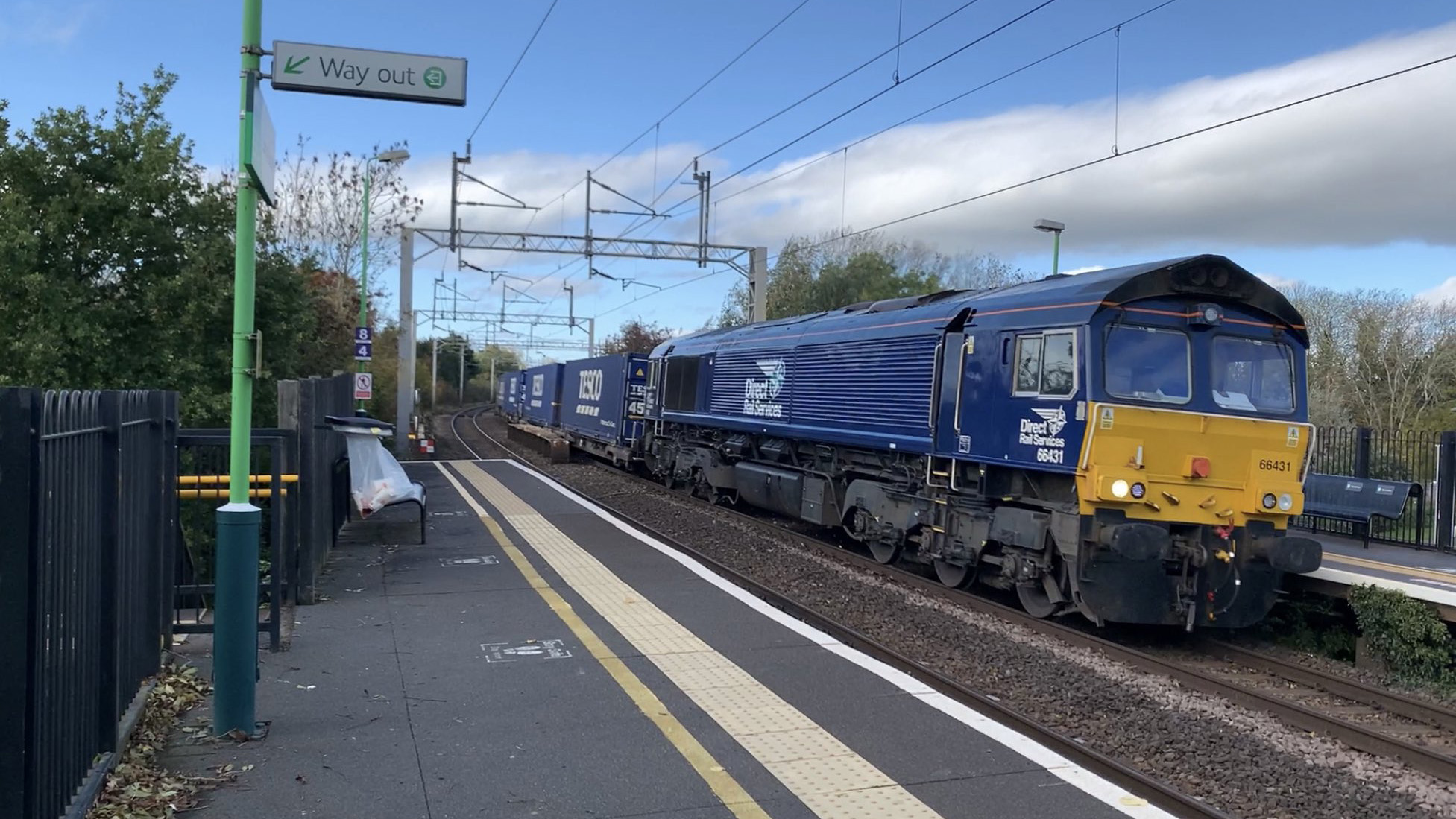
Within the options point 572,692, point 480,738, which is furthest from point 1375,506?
point 480,738

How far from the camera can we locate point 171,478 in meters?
6.80

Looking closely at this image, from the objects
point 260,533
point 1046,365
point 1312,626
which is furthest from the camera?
point 1312,626

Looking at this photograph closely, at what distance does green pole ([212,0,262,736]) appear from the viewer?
5531 mm

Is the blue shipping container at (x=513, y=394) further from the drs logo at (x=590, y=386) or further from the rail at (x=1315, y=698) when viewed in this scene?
the rail at (x=1315, y=698)

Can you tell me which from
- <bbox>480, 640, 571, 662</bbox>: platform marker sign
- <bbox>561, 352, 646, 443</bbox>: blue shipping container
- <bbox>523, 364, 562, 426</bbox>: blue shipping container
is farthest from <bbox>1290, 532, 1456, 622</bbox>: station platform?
<bbox>523, 364, 562, 426</bbox>: blue shipping container

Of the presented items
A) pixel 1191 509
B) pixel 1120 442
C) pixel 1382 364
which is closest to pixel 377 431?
pixel 1120 442

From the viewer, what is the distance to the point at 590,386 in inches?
1153

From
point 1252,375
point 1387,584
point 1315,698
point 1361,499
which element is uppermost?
point 1252,375

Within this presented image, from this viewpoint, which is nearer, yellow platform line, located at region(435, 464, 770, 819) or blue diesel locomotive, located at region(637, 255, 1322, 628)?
yellow platform line, located at region(435, 464, 770, 819)

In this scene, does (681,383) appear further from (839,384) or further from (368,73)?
(368,73)

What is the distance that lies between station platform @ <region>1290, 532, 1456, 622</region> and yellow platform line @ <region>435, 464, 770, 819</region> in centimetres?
647

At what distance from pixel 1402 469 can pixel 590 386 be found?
63.9 feet

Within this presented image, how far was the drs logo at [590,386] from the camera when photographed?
92.2ft

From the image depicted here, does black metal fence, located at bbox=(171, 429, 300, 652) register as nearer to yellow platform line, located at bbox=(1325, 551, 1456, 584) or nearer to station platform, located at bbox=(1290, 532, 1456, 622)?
station platform, located at bbox=(1290, 532, 1456, 622)
